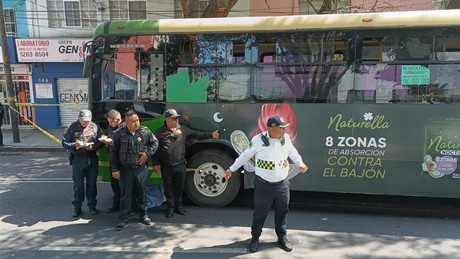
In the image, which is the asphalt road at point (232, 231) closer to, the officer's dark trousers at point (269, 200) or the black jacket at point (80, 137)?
the officer's dark trousers at point (269, 200)

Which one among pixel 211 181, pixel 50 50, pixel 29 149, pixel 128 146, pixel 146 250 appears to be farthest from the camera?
pixel 50 50

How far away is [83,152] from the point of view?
5289mm

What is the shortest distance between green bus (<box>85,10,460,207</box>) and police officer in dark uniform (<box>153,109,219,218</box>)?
1.22ft

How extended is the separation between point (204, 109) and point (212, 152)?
27.8 inches

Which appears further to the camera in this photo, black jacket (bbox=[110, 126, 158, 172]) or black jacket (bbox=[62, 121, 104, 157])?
black jacket (bbox=[62, 121, 104, 157])

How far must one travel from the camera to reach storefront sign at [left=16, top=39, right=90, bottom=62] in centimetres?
1472

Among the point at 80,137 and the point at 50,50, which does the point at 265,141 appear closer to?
the point at 80,137

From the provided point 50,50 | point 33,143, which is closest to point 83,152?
point 33,143

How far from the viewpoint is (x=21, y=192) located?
6.77 metres

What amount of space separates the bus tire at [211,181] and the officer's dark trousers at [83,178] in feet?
4.79

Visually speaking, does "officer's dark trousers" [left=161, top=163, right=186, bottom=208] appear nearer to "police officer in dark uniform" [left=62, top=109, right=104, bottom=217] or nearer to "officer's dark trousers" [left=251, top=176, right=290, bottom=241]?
"police officer in dark uniform" [left=62, top=109, right=104, bottom=217]

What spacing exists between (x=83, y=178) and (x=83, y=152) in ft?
1.45

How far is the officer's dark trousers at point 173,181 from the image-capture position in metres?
5.33

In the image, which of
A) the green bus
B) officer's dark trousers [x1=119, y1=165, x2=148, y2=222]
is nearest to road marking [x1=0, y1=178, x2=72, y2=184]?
the green bus
